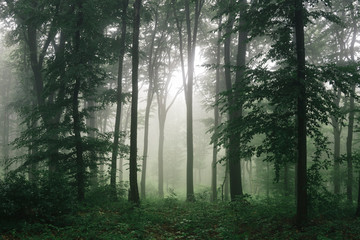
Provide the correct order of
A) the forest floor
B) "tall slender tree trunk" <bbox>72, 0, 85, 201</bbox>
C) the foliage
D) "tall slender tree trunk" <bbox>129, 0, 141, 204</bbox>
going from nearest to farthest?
the forest floor → the foliage → "tall slender tree trunk" <bbox>72, 0, 85, 201</bbox> → "tall slender tree trunk" <bbox>129, 0, 141, 204</bbox>

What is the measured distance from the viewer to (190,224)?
8.79m

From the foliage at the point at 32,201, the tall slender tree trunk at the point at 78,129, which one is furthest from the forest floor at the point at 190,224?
the tall slender tree trunk at the point at 78,129

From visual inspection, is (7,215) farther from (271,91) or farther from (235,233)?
(271,91)

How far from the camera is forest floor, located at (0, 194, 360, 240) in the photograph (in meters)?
6.56

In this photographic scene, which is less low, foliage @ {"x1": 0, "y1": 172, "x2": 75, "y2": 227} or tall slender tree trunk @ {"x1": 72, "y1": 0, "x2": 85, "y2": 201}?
tall slender tree trunk @ {"x1": 72, "y1": 0, "x2": 85, "y2": 201}

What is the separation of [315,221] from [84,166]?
8544mm

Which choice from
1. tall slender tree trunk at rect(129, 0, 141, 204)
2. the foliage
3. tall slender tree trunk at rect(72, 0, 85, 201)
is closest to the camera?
the foliage

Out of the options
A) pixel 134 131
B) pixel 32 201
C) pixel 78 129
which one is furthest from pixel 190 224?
pixel 78 129

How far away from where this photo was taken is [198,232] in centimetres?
791

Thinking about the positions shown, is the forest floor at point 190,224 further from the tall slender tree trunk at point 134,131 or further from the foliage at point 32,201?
the tall slender tree trunk at point 134,131

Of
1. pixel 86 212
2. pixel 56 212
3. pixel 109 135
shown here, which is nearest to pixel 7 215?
pixel 56 212

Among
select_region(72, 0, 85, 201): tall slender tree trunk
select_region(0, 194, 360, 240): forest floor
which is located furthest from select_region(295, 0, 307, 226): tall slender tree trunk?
select_region(72, 0, 85, 201): tall slender tree trunk

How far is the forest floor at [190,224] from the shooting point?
6559 mm

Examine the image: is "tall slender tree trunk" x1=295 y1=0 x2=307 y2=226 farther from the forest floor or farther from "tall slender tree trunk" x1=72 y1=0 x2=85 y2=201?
"tall slender tree trunk" x1=72 y1=0 x2=85 y2=201
